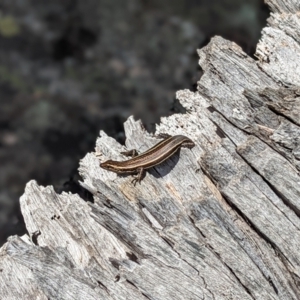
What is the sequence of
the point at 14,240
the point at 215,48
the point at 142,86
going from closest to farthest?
the point at 14,240 → the point at 215,48 → the point at 142,86

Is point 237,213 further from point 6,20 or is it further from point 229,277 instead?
point 6,20

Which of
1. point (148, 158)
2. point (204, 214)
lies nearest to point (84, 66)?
point (148, 158)

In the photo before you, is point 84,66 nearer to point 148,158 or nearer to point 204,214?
point 148,158

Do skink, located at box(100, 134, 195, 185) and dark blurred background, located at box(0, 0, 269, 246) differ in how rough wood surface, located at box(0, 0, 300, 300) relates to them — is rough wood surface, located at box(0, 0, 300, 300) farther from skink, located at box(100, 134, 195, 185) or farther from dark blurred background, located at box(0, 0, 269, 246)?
dark blurred background, located at box(0, 0, 269, 246)

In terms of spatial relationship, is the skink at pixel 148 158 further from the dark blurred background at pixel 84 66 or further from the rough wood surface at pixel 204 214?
the dark blurred background at pixel 84 66

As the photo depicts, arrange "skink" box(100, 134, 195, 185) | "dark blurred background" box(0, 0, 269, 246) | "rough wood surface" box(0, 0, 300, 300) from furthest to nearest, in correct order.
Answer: "dark blurred background" box(0, 0, 269, 246) → "skink" box(100, 134, 195, 185) → "rough wood surface" box(0, 0, 300, 300)

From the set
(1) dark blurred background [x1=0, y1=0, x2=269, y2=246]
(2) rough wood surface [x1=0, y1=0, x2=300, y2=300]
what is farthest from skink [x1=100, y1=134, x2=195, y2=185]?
(1) dark blurred background [x1=0, y1=0, x2=269, y2=246]

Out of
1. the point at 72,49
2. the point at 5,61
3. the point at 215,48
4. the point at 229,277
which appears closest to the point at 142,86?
the point at 72,49
